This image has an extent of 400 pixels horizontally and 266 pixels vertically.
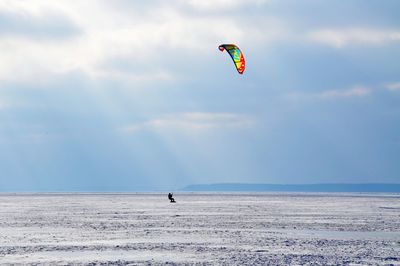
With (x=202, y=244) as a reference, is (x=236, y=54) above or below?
above

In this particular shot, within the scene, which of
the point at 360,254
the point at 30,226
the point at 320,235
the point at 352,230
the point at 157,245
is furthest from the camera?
the point at 30,226

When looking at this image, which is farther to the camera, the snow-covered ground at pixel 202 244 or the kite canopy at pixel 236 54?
the kite canopy at pixel 236 54

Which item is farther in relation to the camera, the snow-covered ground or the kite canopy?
the kite canopy

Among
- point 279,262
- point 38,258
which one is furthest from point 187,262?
point 38,258

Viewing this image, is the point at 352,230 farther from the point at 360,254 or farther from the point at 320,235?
the point at 360,254

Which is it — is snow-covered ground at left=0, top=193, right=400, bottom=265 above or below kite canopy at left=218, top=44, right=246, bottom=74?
below

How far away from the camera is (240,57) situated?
48.9 meters

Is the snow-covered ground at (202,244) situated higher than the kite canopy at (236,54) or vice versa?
the kite canopy at (236,54)

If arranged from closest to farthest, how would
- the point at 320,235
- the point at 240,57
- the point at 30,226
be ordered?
the point at 320,235
the point at 30,226
the point at 240,57

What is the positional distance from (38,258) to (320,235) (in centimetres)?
1582

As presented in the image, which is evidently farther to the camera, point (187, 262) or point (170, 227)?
point (170, 227)

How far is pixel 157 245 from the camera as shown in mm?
28109

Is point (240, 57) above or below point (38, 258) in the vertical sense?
above

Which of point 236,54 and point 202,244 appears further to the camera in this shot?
point 236,54
